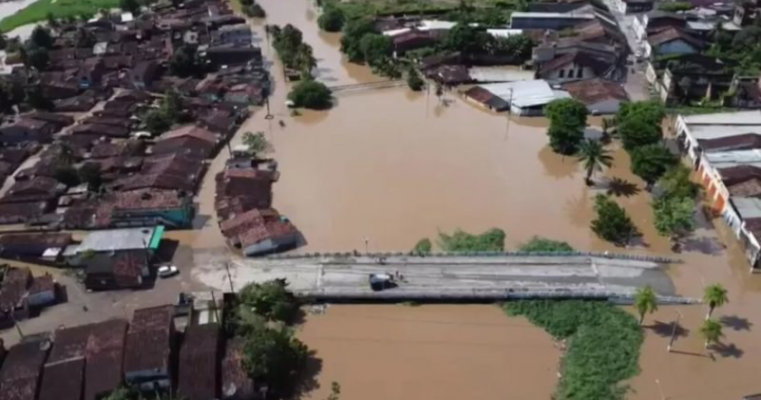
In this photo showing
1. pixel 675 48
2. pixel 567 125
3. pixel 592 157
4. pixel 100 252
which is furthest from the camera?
pixel 675 48

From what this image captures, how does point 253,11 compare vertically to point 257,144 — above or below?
below

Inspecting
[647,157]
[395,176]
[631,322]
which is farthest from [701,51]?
[631,322]

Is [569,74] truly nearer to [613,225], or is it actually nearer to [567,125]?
[567,125]

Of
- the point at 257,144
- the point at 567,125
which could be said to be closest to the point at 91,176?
the point at 257,144

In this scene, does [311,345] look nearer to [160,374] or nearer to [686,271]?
[160,374]

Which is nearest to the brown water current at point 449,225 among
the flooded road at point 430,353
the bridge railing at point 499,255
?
the flooded road at point 430,353

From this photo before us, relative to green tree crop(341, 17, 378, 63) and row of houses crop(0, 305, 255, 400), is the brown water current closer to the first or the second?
green tree crop(341, 17, 378, 63)

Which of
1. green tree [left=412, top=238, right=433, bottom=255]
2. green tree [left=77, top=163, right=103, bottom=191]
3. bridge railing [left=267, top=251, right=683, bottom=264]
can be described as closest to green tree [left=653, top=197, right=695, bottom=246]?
bridge railing [left=267, top=251, right=683, bottom=264]
